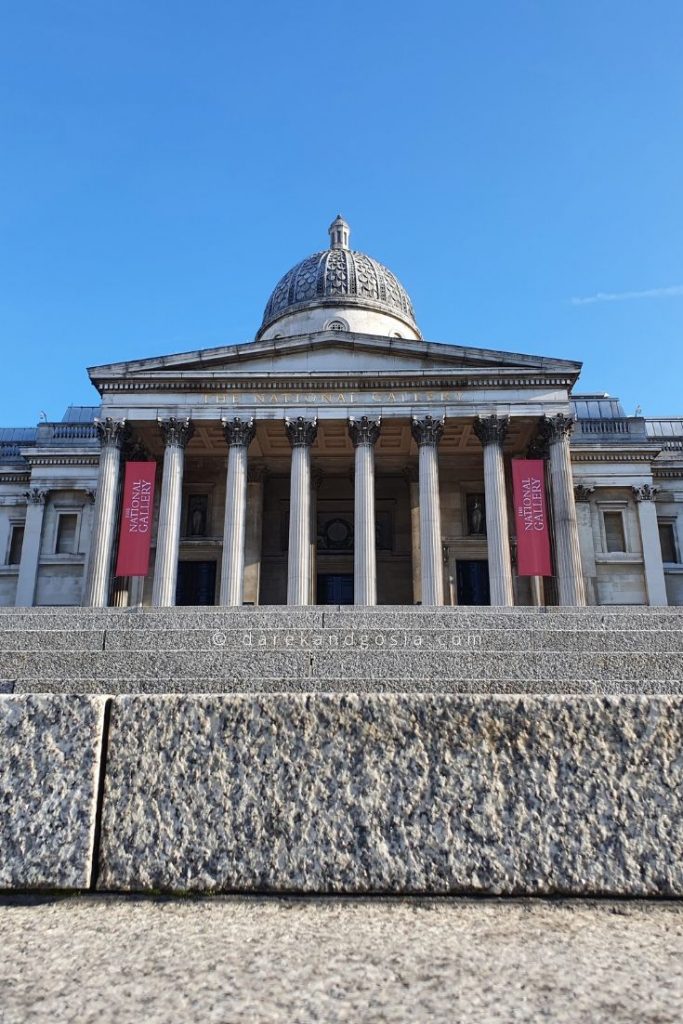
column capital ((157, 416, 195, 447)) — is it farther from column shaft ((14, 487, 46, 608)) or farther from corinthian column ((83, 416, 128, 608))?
column shaft ((14, 487, 46, 608))

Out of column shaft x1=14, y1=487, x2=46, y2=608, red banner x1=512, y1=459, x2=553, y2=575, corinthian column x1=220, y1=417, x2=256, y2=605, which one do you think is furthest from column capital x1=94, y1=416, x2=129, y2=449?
red banner x1=512, y1=459, x2=553, y2=575

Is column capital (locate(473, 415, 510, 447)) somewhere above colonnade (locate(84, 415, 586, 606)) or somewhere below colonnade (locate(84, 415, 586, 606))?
above

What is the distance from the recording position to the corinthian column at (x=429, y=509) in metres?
25.4

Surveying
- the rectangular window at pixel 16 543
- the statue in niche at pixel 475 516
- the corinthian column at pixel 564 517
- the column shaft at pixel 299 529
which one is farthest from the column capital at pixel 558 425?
the rectangular window at pixel 16 543

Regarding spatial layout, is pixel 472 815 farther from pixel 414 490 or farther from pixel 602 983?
pixel 414 490

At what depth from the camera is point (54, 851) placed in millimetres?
2531

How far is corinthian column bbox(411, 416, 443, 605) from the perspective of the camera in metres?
25.4

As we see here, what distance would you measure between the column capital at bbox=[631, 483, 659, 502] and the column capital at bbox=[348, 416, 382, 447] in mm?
13636

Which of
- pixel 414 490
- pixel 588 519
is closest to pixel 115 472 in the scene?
pixel 414 490

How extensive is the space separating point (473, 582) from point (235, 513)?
35.2 ft

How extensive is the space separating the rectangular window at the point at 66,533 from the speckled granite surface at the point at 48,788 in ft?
110

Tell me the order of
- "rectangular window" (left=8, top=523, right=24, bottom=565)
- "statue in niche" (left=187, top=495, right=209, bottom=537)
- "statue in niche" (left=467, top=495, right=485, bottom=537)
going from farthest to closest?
"rectangular window" (left=8, top=523, right=24, bottom=565) → "statue in niche" (left=187, top=495, right=209, bottom=537) → "statue in niche" (left=467, top=495, right=485, bottom=537)

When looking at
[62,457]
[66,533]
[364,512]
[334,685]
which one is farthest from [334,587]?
[334,685]

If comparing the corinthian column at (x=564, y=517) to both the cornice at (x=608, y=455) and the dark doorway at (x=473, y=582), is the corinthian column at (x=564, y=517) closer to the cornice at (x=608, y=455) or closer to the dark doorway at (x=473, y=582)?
the dark doorway at (x=473, y=582)
